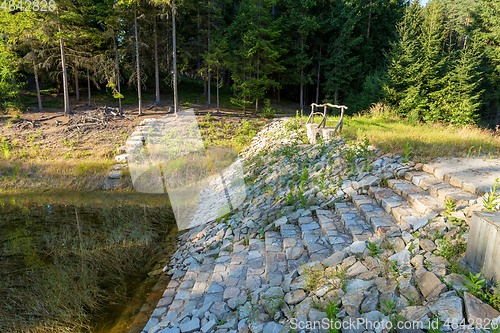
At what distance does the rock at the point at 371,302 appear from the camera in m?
2.91

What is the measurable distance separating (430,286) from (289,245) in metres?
2.29

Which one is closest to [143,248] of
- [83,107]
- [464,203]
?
[464,203]

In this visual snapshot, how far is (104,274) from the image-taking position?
5918 millimetres

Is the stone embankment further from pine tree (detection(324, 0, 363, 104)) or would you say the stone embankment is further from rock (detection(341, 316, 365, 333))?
pine tree (detection(324, 0, 363, 104))

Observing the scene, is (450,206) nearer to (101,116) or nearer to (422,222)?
(422,222)

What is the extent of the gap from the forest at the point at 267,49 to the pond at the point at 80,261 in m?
10.9

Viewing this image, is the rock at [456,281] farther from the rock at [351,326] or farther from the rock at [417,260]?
the rock at [351,326]

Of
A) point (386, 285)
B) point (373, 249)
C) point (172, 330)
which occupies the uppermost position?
point (373, 249)

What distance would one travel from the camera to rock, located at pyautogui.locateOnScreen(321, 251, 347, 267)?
12.4 feet

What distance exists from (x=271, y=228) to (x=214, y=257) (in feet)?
4.66

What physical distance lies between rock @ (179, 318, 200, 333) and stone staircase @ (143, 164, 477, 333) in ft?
0.05

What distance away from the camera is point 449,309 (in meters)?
2.56

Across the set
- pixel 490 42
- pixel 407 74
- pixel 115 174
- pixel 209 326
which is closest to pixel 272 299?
pixel 209 326

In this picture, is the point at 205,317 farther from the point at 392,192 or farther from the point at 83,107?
the point at 83,107
